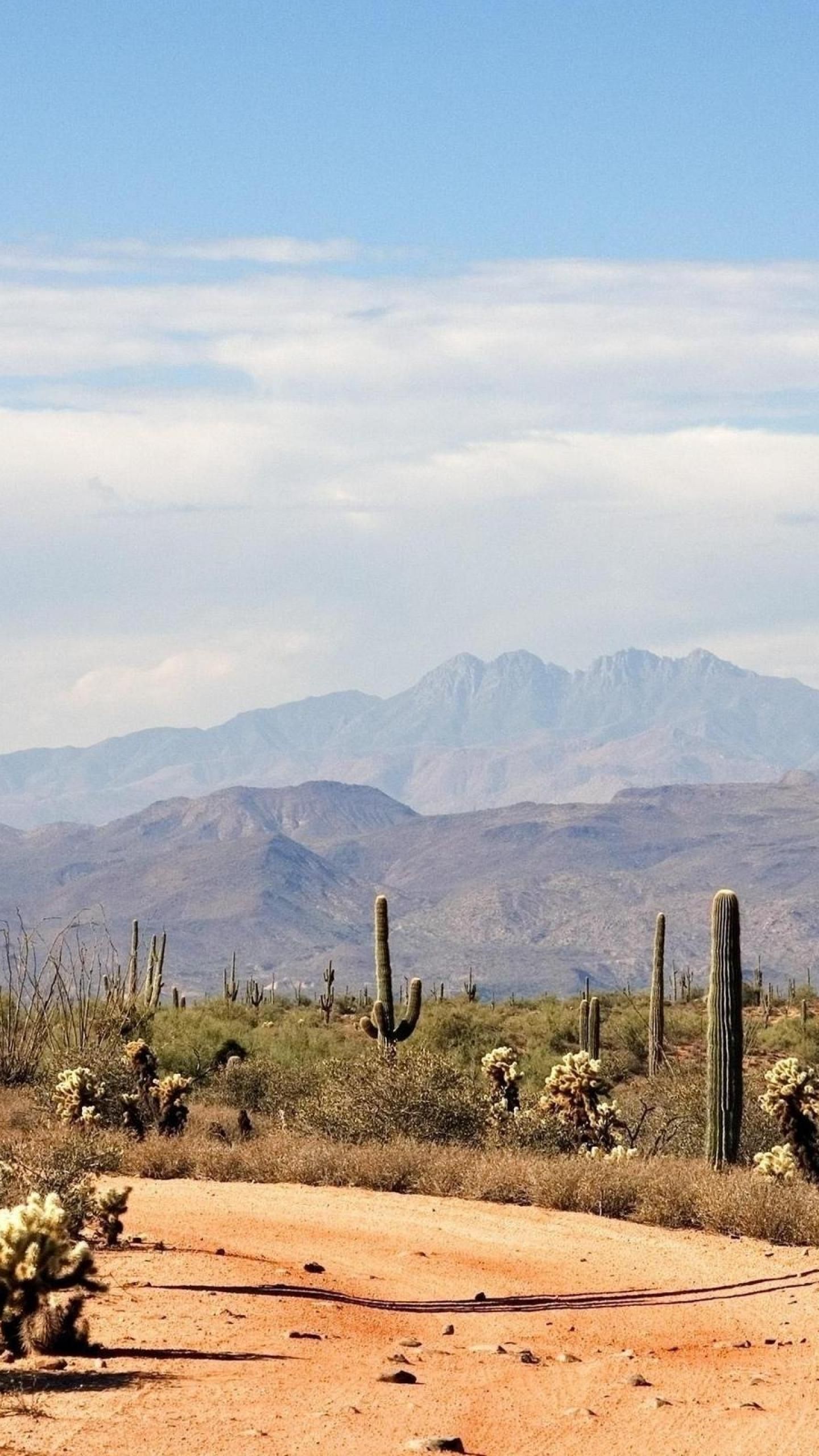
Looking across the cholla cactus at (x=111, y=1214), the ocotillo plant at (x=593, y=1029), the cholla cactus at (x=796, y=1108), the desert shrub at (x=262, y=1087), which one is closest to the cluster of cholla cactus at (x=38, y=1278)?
the cholla cactus at (x=111, y=1214)

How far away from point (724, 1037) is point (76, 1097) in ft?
22.7

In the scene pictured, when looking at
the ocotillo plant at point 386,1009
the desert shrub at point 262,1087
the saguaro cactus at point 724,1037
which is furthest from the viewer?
the ocotillo plant at point 386,1009

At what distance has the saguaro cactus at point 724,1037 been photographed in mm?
17438

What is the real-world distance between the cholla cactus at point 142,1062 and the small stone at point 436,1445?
1208cm

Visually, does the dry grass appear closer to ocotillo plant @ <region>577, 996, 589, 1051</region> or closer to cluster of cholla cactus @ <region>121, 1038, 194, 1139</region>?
cluster of cholla cactus @ <region>121, 1038, 194, 1139</region>

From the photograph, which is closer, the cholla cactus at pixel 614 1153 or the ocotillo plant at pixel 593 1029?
the cholla cactus at pixel 614 1153

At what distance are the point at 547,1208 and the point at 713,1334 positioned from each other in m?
4.32

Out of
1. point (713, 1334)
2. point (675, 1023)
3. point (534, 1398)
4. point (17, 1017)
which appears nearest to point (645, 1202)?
point (713, 1334)

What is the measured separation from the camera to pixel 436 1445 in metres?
7.91

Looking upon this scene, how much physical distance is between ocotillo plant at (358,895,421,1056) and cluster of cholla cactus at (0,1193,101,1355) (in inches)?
483

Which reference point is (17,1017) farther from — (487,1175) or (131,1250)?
(131,1250)

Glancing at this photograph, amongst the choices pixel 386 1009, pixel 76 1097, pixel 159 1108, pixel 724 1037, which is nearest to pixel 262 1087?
pixel 386 1009

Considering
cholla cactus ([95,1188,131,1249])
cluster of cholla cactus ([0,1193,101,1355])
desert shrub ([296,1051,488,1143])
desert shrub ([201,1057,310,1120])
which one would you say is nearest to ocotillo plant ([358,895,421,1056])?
desert shrub ([201,1057,310,1120])

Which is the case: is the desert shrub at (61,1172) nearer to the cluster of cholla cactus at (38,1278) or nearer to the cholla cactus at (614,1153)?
the cluster of cholla cactus at (38,1278)
